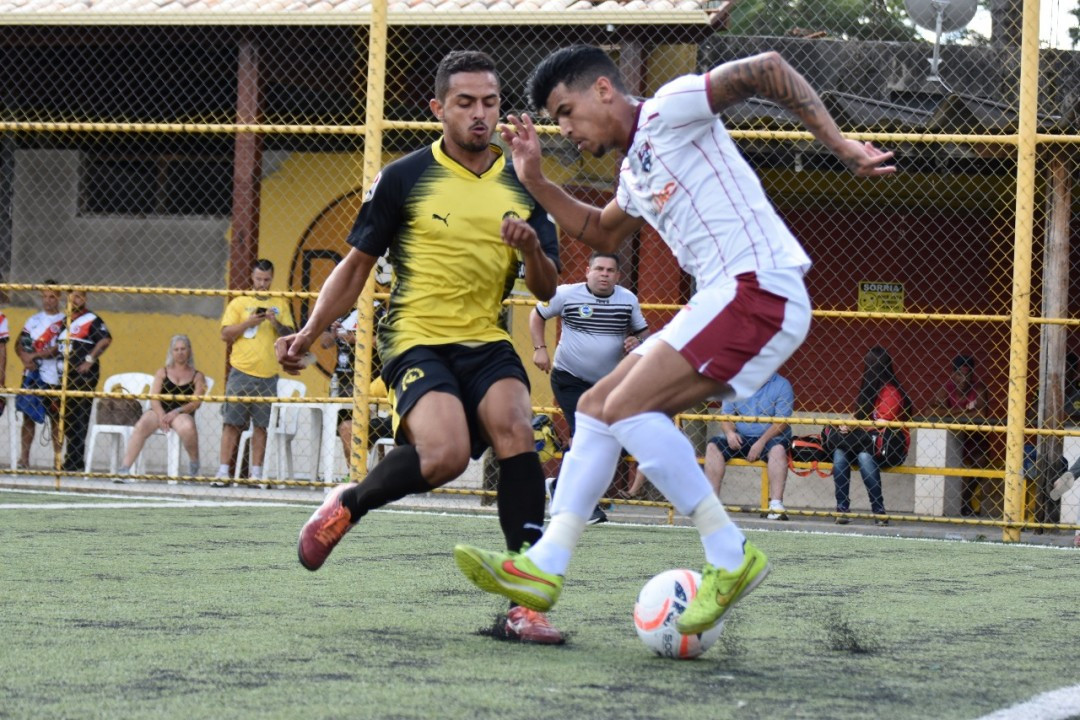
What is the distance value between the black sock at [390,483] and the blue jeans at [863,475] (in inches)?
304

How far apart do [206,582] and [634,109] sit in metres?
2.61

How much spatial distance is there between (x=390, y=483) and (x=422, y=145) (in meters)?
11.1

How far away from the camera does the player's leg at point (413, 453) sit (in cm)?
496

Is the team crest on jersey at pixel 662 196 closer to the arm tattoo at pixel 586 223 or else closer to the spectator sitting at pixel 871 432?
the arm tattoo at pixel 586 223

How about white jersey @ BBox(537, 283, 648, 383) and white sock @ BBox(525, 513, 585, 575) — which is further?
white jersey @ BBox(537, 283, 648, 383)

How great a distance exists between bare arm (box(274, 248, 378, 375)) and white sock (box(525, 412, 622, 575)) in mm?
1131

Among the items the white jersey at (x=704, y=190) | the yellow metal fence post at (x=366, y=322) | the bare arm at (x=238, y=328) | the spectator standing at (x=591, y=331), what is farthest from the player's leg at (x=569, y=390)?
the white jersey at (x=704, y=190)

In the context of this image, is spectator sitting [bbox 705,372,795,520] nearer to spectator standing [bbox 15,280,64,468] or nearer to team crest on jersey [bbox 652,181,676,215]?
spectator standing [bbox 15,280,64,468]

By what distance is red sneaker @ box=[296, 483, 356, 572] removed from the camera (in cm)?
507

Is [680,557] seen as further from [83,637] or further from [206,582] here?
[83,637]

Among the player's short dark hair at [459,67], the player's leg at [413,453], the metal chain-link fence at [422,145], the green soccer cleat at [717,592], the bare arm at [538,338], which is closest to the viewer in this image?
the green soccer cleat at [717,592]

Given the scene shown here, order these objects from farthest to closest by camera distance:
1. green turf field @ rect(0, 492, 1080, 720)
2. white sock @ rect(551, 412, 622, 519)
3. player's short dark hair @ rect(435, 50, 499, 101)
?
player's short dark hair @ rect(435, 50, 499, 101) → white sock @ rect(551, 412, 622, 519) → green turf field @ rect(0, 492, 1080, 720)

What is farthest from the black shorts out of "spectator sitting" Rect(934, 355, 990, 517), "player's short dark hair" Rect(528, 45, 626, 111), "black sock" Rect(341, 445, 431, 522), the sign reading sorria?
the sign reading sorria

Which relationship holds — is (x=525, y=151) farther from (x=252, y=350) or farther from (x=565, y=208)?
(x=252, y=350)
